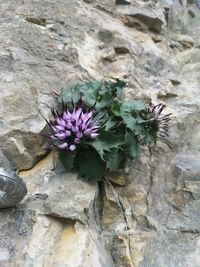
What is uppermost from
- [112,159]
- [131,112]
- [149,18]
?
[131,112]

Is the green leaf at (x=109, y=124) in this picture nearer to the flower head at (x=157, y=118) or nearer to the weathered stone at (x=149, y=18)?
the flower head at (x=157, y=118)

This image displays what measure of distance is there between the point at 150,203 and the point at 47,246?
29.4 inches

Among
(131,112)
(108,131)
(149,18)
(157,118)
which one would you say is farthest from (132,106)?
(149,18)

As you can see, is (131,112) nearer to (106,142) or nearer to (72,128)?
(106,142)

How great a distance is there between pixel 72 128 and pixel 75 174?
0.27 meters

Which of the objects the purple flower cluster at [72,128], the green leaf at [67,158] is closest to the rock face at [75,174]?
the green leaf at [67,158]

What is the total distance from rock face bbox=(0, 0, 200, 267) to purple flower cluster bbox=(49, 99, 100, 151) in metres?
0.17

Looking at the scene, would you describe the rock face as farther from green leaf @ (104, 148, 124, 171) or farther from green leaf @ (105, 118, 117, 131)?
green leaf @ (105, 118, 117, 131)

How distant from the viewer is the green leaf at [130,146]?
2.46 metres

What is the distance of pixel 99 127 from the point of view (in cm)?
234

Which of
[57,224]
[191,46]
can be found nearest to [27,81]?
[57,224]

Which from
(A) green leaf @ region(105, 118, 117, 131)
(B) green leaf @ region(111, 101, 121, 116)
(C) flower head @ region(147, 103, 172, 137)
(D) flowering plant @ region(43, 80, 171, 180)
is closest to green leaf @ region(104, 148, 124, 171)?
(D) flowering plant @ region(43, 80, 171, 180)

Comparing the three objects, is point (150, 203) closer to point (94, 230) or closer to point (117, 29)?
point (94, 230)

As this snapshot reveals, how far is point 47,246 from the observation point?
1984mm
